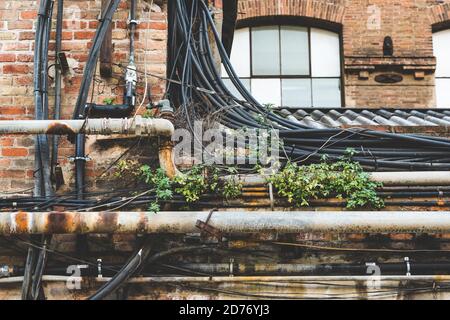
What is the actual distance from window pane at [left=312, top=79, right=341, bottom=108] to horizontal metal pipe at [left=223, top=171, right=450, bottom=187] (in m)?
6.78

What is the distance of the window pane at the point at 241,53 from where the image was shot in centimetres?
1128

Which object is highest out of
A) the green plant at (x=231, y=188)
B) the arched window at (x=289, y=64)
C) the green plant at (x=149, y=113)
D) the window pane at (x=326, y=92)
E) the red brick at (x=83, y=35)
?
the arched window at (x=289, y=64)

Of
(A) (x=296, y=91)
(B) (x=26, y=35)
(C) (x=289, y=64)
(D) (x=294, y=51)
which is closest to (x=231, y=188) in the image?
(B) (x=26, y=35)

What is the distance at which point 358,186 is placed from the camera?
439 cm

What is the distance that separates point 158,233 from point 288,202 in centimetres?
102

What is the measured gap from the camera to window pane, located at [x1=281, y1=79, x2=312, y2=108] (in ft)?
36.6

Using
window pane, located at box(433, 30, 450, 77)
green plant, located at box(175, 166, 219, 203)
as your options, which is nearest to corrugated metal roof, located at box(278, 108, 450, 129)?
green plant, located at box(175, 166, 219, 203)

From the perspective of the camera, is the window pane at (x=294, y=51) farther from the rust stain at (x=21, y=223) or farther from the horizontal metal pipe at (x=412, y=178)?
the rust stain at (x=21, y=223)

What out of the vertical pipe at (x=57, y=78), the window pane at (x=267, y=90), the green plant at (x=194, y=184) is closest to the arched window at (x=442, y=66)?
the window pane at (x=267, y=90)

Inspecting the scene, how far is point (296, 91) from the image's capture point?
11.2 metres

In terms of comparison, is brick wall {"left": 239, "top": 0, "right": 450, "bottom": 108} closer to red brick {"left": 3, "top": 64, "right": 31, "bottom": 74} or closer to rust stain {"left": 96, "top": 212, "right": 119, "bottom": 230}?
red brick {"left": 3, "top": 64, "right": 31, "bottom": 74}
